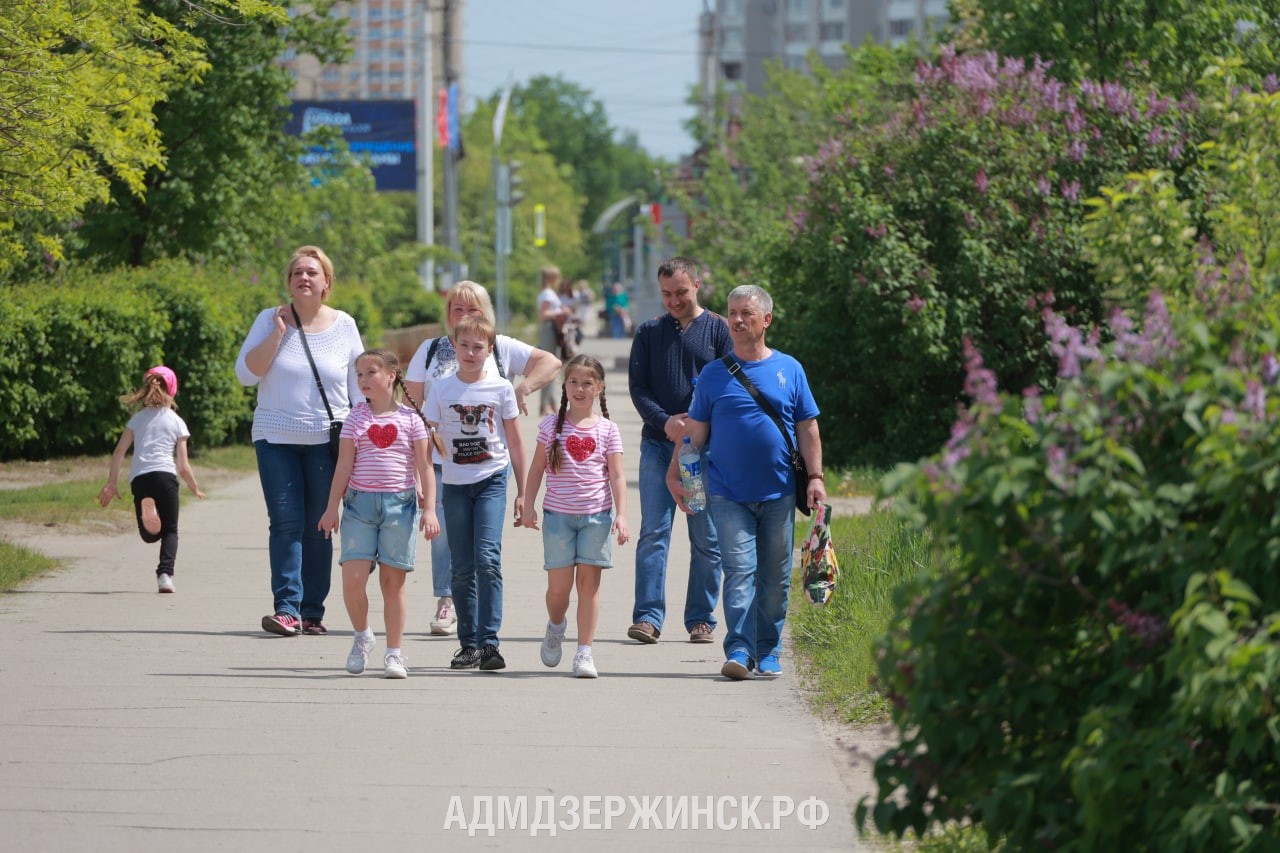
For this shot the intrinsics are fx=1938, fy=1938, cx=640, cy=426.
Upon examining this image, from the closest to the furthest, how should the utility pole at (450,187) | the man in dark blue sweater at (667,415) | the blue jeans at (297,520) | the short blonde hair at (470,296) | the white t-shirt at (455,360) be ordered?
the short blonde hair at (470,296) < the white t-shirt at (455,360) < the man in dark blue sweater at (667,415) < the blue jeans at (297,520) < the utility pole at (450,187)

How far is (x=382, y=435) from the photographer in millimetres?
8539

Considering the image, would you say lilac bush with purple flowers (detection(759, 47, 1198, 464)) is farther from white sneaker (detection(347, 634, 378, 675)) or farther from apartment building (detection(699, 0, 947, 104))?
apartment building (detection(699, 0, 947, 104))

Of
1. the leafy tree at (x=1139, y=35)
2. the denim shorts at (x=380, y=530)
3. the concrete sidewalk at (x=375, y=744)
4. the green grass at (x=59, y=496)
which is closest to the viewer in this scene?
the concrete sidewalk at (x=375, y=744)

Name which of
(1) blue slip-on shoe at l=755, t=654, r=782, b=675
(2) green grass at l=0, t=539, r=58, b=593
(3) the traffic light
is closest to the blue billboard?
(3) the traffic light

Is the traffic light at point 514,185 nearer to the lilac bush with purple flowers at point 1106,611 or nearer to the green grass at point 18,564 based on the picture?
the green grass at point 18,564

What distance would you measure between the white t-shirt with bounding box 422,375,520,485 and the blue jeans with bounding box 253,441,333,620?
1227 millimetres

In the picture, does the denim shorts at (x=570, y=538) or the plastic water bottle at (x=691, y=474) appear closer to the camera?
the denim shorts at (x=570, y=538)

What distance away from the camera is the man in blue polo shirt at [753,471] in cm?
846

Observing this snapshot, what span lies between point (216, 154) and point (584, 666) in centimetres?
1548

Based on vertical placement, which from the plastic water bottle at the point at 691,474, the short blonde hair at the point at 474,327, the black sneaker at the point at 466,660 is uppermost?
the short blonde hair at the point at 474,327

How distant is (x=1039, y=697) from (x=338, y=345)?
19.7 ft

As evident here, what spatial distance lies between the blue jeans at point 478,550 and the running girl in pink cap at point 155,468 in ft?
10.0

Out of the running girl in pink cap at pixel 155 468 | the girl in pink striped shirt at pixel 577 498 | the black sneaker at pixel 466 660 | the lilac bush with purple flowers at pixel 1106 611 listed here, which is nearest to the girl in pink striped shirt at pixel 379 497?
the black sneaker at pixel 466 660

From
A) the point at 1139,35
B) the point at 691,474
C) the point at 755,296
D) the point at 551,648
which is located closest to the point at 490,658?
the point at 551,648
